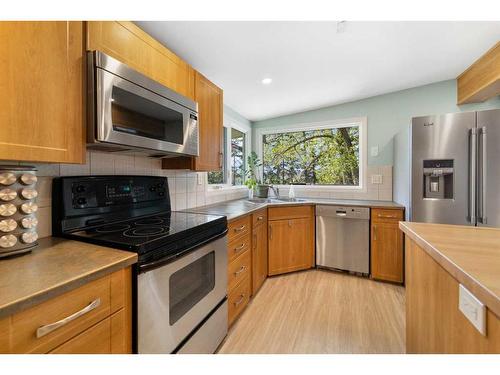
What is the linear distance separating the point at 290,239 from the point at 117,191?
1917 mm

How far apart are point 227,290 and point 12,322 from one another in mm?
1259

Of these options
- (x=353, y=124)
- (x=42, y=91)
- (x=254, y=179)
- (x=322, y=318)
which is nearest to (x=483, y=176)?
(x=353, y=124)

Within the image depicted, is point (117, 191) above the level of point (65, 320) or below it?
above

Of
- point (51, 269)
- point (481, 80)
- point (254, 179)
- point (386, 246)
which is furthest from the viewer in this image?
point (254, 179)

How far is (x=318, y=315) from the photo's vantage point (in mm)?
1916

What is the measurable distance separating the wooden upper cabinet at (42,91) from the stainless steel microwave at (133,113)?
65 mm

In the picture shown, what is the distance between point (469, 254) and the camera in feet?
2.60

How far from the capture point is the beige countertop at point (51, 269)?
593 mm

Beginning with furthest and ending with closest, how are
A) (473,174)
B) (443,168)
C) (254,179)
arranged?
(254,179), (443,168), (473,174)

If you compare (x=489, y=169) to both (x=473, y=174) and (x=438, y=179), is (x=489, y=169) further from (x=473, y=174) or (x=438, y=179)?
(x=438, y=179)

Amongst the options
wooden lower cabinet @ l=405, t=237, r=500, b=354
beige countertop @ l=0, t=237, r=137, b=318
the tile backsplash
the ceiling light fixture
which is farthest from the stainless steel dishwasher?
beige countertop @ l=0, t=237, r=137, b=318

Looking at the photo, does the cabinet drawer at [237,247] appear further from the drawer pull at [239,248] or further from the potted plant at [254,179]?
the potted plant at [254,179]

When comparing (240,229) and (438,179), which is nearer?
(240,229)

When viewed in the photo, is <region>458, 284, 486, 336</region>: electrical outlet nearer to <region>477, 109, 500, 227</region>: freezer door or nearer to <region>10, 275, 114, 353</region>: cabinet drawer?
<region>10, 275, 114, 353</region>: cabinet drawer
